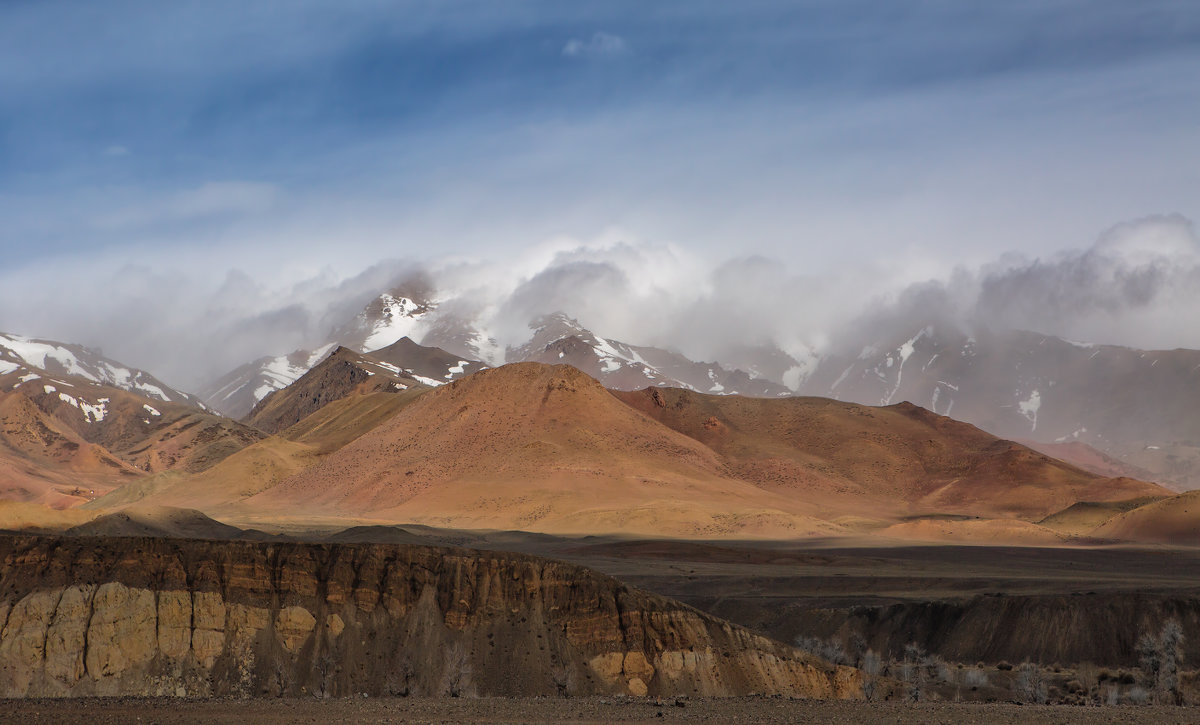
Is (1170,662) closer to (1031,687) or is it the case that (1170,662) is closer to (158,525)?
(1031,687)

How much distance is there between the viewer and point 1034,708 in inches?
1244

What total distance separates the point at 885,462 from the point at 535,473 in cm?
5717

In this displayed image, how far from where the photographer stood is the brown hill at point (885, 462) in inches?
6604

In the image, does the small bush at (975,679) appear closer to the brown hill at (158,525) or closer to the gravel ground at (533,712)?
the gravel ground at (533,712)

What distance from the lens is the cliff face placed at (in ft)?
112

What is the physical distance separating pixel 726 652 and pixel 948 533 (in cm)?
10289

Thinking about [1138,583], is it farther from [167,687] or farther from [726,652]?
[167,687]

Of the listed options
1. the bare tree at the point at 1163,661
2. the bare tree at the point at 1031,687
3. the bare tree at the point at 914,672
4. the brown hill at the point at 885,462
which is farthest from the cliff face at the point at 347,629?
the brown hill at the point at 885,462

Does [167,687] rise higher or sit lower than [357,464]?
lower

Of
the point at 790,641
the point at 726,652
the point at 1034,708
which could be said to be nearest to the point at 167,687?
the point at 726,652

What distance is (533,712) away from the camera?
2897 centimetres

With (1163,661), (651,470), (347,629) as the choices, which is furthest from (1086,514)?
(347,629)

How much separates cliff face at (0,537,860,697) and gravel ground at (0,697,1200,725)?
4654 mm

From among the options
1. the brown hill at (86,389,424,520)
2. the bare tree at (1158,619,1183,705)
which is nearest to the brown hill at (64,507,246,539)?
the brown hill at (86,389,424,520)
